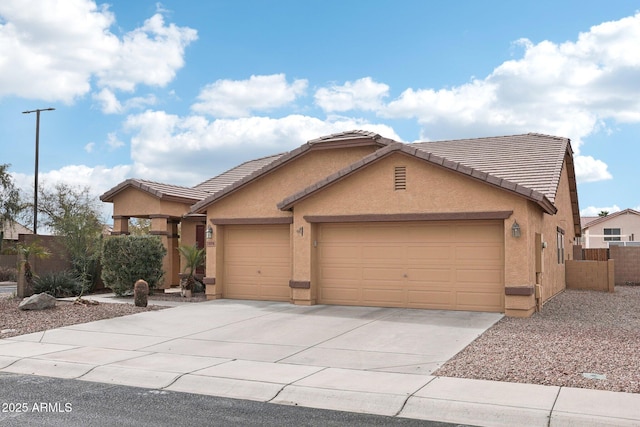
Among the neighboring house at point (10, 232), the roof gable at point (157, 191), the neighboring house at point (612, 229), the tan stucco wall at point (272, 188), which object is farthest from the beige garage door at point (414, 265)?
the neighboring house at point (612, 229)

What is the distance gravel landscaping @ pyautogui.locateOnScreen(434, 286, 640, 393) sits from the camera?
28.3 ft

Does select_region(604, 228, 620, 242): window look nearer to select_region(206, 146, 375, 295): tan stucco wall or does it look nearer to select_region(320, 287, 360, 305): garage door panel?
select_region(206, 146, 375, 295): tan stucco wall

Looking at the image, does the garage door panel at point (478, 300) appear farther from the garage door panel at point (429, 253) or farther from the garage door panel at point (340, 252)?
the garage door panel at point (340, 252)

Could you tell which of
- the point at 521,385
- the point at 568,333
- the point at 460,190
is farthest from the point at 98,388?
the point at 460,190

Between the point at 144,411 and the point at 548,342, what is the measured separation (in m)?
7.39

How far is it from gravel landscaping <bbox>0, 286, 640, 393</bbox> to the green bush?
150 centimetres

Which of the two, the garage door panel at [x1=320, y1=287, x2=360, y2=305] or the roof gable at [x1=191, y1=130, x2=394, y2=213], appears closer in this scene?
the garage door panel at [x1=320, y1=287, x2=360, y2=305]

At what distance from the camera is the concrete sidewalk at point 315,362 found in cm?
730

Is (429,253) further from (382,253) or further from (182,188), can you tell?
(182,188)

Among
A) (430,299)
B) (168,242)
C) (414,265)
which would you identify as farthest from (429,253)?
(168,242)

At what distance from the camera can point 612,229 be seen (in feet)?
189

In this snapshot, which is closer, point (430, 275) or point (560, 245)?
point (430, 275)

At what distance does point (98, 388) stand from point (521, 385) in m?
5.64

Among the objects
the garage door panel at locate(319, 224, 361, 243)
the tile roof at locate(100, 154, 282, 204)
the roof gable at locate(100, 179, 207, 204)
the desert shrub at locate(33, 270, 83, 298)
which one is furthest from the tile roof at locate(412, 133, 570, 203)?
the desert shrub at locate(33, 270, 83, 298)
